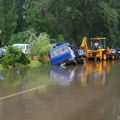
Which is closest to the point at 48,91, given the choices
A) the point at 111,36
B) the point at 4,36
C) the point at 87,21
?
the point at 4,36

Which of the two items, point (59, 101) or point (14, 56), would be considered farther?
point (14, 56)

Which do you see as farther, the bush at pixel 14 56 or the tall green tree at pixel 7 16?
the tall green tree at pixel 7 16

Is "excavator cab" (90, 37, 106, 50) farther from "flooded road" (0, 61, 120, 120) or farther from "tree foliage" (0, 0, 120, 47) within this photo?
"flooded road" (0, 61, 120, 120)

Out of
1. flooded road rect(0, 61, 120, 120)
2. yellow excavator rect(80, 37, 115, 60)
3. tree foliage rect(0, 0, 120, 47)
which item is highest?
tree foliage rect(0, 0, 120, 47)

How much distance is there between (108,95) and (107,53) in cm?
3455

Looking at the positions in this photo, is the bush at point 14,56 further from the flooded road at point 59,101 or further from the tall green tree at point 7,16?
the tall green tree at point 7,16

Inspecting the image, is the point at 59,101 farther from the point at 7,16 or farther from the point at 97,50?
the point at 97,50

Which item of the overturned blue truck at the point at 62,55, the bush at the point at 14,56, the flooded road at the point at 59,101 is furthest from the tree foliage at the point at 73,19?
the flooded road at the point at 59,101

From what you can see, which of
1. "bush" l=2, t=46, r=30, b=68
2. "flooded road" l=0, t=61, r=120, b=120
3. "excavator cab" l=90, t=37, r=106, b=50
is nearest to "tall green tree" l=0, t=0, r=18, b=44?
"excavator cab" l=90, t=37, r=106, b=50

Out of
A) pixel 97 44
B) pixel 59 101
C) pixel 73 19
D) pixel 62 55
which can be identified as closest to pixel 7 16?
pixel 62 55

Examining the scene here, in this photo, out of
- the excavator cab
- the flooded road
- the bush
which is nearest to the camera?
the flooded road

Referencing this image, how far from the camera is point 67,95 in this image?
50.5 ft

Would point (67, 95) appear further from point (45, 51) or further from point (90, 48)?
point (90, 48)

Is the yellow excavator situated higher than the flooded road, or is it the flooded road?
the flooded road
